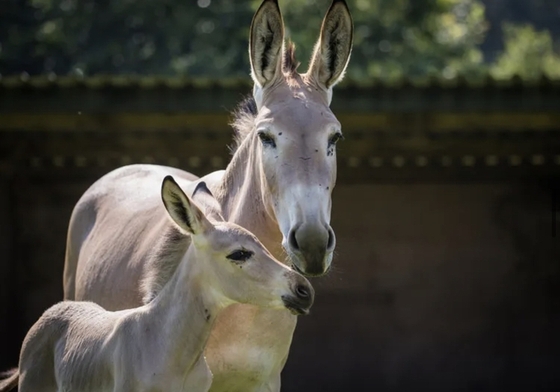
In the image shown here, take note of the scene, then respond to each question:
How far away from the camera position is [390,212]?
1076 cm

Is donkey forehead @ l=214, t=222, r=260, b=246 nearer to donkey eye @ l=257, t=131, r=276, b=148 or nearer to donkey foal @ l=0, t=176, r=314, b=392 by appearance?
donkey foal @ l=0, t=176, r=314, b=392

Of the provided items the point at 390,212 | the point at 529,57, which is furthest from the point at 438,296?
the point at 529,57

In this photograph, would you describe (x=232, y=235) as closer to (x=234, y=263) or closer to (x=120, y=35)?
(x=234, y=263)

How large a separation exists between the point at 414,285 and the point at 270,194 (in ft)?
16.8

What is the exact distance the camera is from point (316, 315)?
424 inches

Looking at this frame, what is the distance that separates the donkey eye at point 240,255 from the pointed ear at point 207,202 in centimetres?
35

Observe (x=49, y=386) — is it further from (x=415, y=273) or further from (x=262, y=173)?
(x=415, y=273)

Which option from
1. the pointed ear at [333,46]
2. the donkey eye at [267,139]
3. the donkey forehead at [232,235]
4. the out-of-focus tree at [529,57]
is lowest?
the out-of-focus tree at [529,57]

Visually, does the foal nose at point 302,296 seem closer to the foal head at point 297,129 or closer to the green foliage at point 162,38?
the foal head at point 297,129

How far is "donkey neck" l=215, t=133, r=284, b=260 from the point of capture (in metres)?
6.04

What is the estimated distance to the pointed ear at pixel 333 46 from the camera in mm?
6109

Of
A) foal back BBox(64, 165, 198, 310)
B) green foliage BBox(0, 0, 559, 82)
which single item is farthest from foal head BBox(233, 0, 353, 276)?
green foliage BBox(0, 0, 559, 82)

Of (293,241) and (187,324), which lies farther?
(187,324)

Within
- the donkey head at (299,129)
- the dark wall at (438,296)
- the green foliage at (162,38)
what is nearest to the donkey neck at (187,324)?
the donkey head at (299,129)
